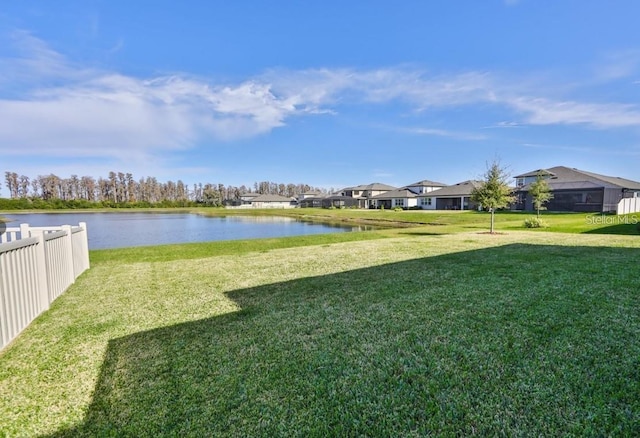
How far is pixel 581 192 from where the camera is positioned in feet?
101

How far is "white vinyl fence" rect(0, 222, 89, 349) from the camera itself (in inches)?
136

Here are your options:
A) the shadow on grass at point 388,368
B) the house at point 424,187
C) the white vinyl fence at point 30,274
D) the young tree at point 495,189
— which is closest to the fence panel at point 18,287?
the white vinyl fence at point 30,274

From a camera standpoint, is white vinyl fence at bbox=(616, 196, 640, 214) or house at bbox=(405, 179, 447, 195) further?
house at bbox=(405, 179, 447, 195)

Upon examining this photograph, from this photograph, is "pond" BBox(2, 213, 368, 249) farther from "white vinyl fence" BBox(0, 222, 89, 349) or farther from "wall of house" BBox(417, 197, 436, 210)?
"wall of house" BBox(417, 197, 436, 210)

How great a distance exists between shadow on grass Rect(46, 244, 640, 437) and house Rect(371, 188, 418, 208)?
5004 centimetres

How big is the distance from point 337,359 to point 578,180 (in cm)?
4102

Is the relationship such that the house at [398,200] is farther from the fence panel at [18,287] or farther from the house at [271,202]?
the fence panel at [18,287]

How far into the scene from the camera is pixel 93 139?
35781 mm

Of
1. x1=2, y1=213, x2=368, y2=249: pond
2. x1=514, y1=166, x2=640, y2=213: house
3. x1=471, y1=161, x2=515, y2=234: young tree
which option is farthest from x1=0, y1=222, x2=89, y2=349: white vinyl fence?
x1=514, y1=166, x2=640, y2=213: house

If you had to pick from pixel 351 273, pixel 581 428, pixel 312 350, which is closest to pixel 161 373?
pixel 312 350

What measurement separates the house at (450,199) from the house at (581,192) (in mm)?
7891

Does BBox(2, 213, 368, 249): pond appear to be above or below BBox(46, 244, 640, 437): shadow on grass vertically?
below

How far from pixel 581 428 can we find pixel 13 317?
5.45 m

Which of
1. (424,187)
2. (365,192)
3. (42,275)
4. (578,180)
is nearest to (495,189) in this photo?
(42,275)
